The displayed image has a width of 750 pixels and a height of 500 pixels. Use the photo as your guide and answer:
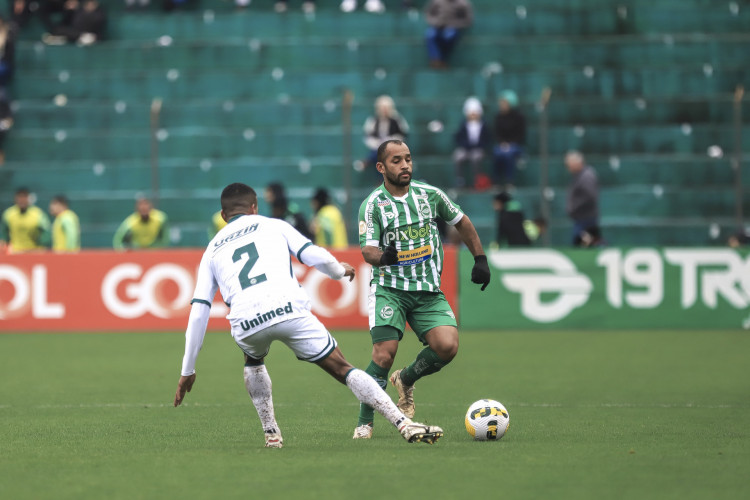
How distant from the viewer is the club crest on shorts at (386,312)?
9.07m

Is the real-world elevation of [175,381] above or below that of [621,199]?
below

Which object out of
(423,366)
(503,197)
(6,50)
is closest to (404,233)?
(423,366)

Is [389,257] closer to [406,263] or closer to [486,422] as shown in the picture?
[406,263]

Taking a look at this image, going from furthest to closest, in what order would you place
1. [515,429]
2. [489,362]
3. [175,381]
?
[489,362], [175,381], [515,429]

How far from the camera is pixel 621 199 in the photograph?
23.9 metres

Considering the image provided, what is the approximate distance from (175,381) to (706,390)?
5021mm

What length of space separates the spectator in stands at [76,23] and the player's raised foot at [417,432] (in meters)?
20.1

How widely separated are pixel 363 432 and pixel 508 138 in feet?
48.5

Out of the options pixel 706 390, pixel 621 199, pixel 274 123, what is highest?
pixel 274 123

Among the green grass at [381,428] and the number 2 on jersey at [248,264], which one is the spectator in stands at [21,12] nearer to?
the green grass at [381,428]

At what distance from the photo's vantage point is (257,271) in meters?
7.96

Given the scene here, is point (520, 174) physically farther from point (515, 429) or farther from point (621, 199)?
point (515, 429)

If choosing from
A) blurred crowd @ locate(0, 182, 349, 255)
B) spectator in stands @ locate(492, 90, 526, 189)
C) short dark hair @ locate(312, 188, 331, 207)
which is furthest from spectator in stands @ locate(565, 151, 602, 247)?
short dark hair @ locate(312, 188, 331, 207)

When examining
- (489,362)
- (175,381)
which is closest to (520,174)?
(489,362)
